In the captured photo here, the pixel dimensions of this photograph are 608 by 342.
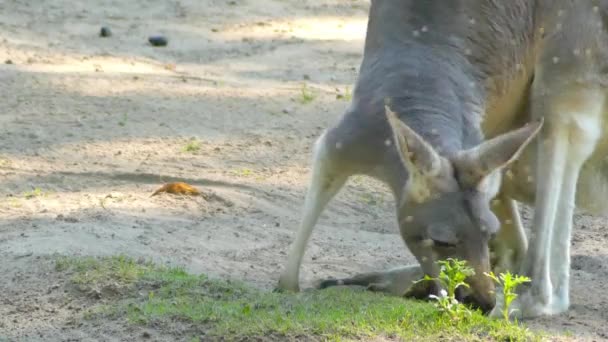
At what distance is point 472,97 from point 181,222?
5.83ft

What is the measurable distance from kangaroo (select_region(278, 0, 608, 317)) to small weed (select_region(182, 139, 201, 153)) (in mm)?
2187

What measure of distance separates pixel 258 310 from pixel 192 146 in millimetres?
3097

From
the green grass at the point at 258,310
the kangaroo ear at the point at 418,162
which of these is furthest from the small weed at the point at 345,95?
the kangaroo ear at the point at 418,162

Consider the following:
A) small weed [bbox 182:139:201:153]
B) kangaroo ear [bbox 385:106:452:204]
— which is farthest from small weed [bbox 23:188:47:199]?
kangaroo ear [bbox 385:106:452:204]

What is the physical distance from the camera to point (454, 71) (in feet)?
18.5

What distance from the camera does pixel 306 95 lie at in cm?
895

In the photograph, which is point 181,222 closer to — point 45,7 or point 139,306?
point 139,306

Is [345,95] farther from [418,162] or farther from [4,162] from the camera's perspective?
[418,162]

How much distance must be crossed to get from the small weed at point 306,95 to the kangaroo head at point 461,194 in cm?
382

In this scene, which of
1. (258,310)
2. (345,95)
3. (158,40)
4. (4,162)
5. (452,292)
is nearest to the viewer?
(452,292)

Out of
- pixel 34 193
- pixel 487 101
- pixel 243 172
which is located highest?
pixel 487 101

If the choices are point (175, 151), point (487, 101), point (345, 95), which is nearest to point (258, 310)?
point (487, 101)

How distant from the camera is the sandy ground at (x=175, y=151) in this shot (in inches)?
232

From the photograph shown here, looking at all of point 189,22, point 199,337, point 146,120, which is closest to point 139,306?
point 199,337
